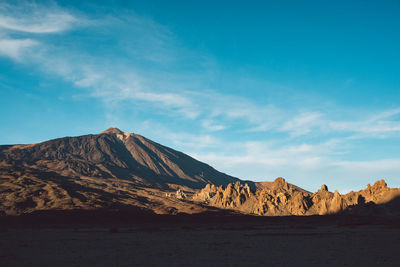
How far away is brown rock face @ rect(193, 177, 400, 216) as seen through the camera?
324ft

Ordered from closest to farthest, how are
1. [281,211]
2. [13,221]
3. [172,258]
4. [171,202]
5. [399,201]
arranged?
[172,258], [13,221], [399,201], [281,211], [171,202]

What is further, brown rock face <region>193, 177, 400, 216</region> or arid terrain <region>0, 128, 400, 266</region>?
brown rock face <region>193, 177, 400, 216</region>

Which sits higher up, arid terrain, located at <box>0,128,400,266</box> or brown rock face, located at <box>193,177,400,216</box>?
brown rock face, located at <box>193,177,400,216</box>

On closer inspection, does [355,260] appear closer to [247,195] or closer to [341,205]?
[341,205]

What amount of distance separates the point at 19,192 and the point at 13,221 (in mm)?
40801

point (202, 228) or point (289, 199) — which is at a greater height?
point (289, 199)

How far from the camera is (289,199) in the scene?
12338cm

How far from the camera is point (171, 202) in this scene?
142250 mm

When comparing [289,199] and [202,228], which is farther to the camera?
[289,199]

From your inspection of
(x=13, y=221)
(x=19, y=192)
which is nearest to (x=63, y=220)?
(x=13, y=221)

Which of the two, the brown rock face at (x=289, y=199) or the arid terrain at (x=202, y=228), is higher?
the brown rock face at (x=289, y=199)

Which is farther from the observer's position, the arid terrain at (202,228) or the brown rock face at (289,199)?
the brown rock face at (289,199)

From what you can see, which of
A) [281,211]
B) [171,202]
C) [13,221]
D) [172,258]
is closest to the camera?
[172,258]

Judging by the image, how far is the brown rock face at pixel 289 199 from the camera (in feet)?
324
